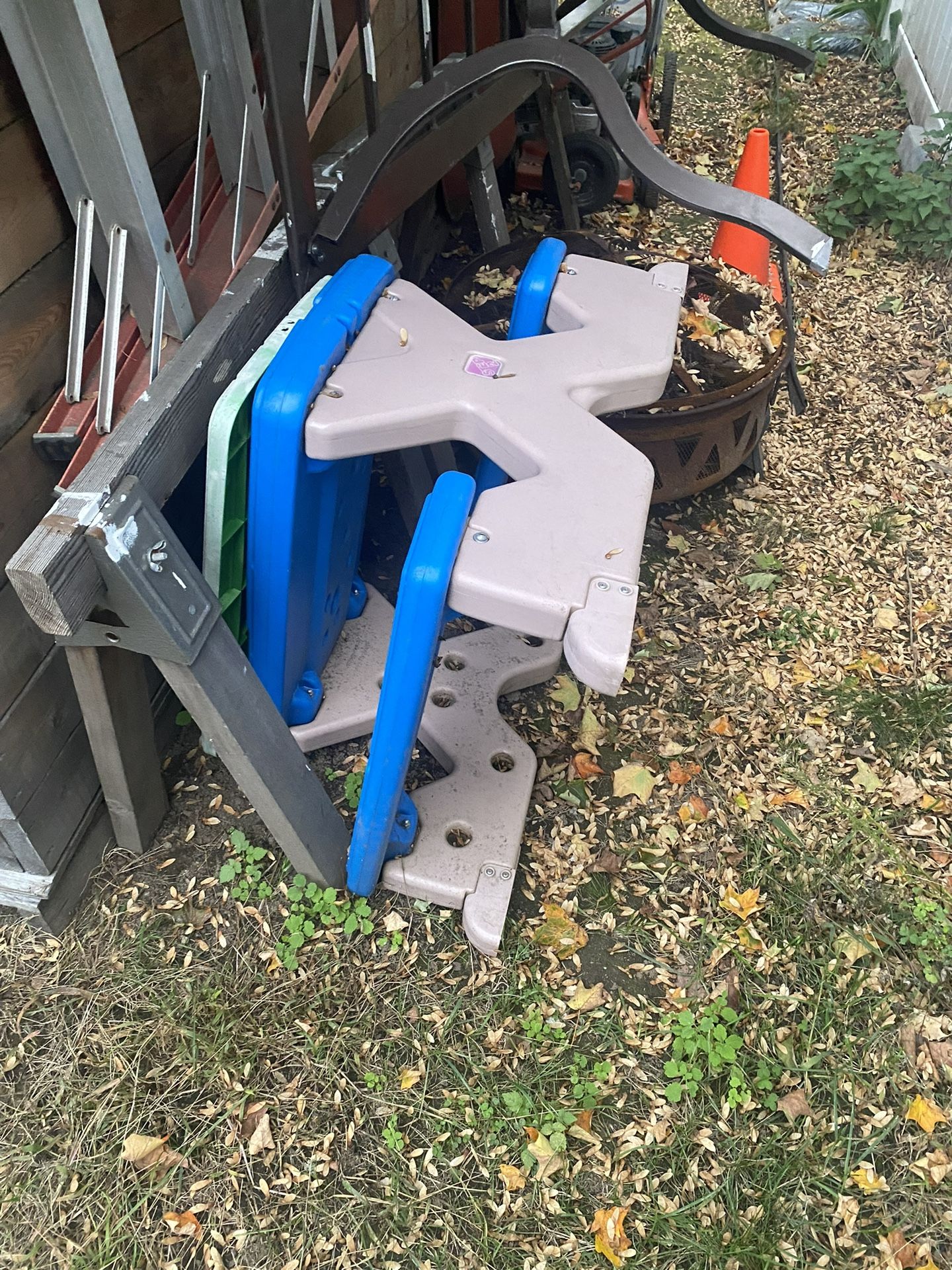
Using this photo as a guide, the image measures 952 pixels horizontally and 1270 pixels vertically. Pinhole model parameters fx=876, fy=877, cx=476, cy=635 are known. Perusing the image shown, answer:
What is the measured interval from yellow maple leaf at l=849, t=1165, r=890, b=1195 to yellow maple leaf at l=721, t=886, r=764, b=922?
1.94 ft

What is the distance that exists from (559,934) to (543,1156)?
1.65 ft

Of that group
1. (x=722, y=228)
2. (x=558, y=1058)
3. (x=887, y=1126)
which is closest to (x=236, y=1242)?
(x=558, y=1058)

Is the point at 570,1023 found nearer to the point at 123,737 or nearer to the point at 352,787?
the point at 352,787

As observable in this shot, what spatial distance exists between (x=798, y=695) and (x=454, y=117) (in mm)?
2098

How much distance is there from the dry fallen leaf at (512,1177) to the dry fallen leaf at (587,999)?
374 mm

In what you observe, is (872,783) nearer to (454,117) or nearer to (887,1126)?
(887,1126)

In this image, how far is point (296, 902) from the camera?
2197mm

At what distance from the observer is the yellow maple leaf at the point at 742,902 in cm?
233

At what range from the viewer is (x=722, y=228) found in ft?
14.2

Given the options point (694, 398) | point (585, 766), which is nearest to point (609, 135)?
point (694, 398)

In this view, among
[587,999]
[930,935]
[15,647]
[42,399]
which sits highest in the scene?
[42,399]

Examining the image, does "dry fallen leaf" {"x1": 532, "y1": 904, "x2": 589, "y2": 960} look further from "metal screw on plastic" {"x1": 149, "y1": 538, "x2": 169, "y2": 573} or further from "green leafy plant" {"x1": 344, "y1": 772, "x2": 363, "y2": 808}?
"metal screw on plastic" {"x1": 149, "y1": 538, "x2": 169, "y2": 573}

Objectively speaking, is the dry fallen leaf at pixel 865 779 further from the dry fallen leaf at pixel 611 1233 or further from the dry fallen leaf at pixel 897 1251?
the dry fallen leaf at pixel 611 1233

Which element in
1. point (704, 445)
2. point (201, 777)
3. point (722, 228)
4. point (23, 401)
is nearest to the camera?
point (23, 401)
